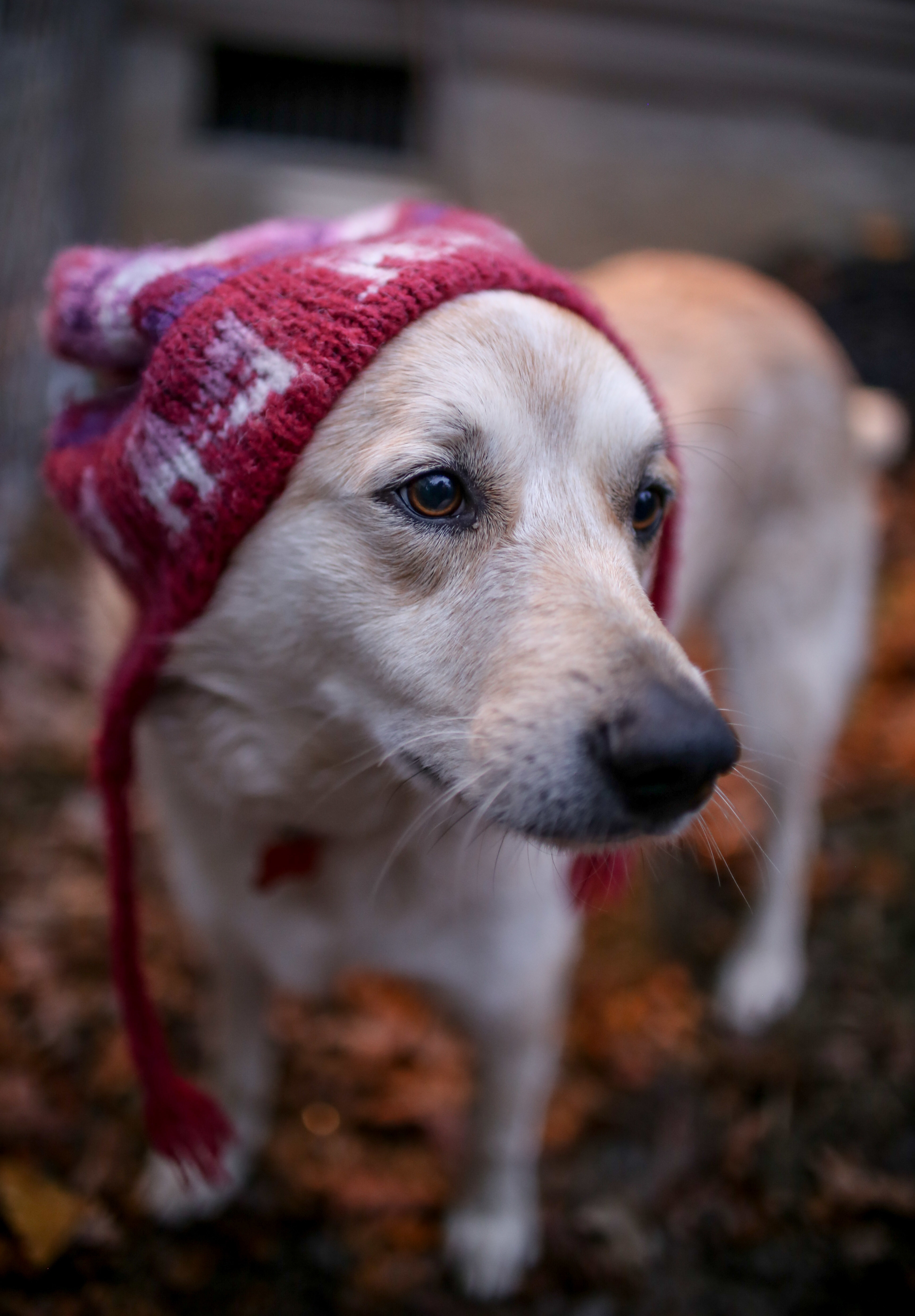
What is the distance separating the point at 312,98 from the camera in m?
4.84

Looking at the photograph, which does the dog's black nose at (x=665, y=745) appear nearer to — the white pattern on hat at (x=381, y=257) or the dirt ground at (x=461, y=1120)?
the white pattern on hat at (x=381, y=257)

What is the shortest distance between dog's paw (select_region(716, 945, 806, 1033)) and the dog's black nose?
5.70ft

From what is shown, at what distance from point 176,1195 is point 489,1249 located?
692mm

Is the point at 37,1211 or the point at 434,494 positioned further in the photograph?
the point at 37,1211

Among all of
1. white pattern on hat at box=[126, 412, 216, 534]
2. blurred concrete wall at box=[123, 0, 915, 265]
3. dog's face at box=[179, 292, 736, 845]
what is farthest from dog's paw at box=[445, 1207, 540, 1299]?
blurred concrete wall at box=[123, 0, 915, 265]

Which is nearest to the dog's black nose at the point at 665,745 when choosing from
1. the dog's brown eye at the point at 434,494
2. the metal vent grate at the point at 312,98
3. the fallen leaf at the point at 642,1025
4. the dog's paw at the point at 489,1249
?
the dog's brown eye at the point at 434,494

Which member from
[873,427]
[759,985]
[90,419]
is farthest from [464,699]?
[873,427]

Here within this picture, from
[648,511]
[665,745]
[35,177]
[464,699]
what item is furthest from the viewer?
[35,177]

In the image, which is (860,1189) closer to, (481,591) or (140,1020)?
(140,1020)

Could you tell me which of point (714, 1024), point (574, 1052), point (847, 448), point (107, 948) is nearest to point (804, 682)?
point (847, 448)

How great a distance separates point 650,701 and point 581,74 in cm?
481

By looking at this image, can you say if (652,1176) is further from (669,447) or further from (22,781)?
(22,781)

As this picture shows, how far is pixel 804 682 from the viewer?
2.54m

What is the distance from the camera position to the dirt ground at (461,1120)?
1.92 meters
